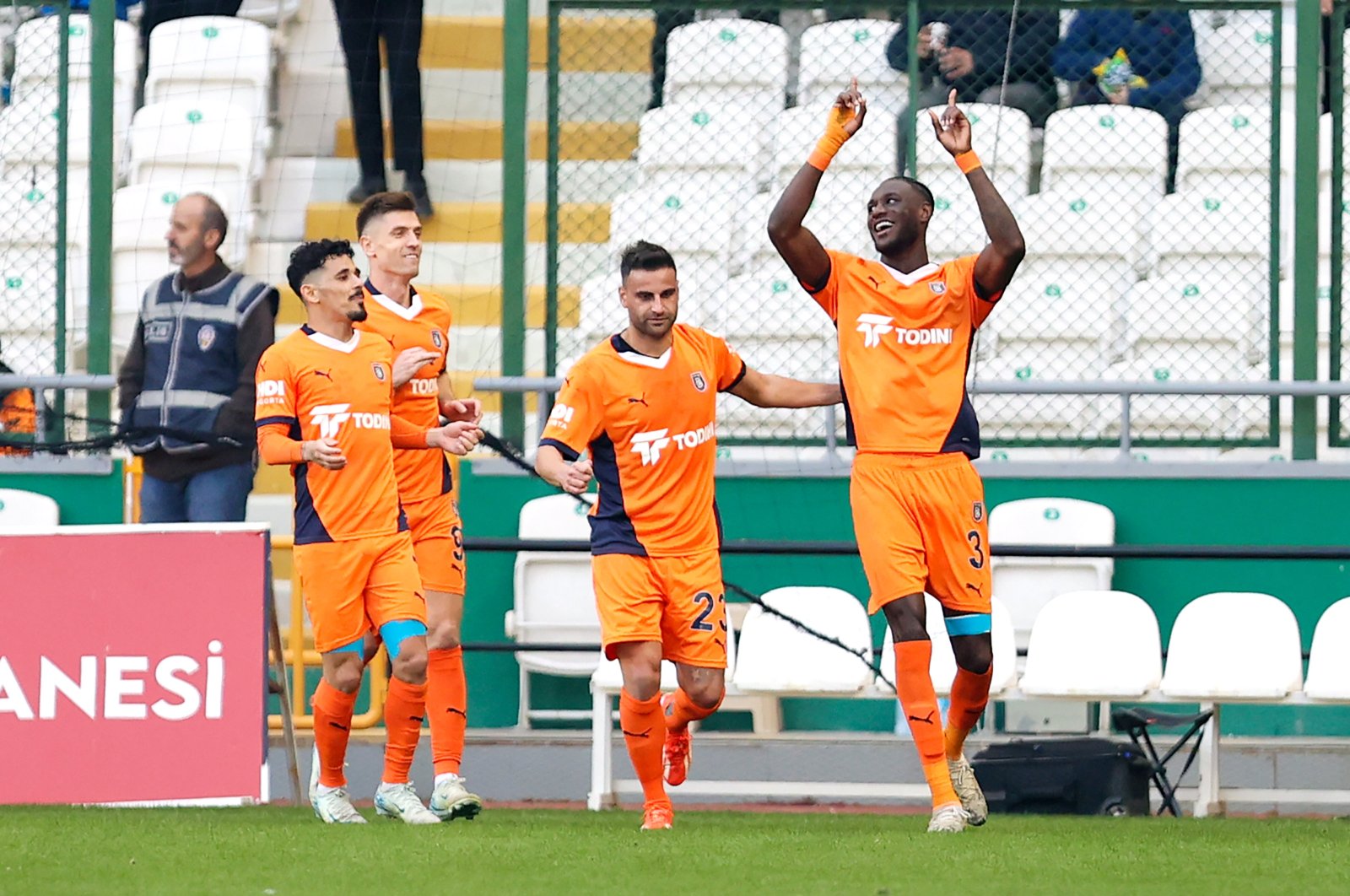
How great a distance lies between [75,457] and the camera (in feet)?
33.5

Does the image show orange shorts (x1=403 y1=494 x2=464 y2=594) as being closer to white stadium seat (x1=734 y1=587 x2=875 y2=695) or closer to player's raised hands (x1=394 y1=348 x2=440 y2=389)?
player's raised hands (x1=394 y1=348 x2=440 y2=389)

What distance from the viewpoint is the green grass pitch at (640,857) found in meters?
5.48

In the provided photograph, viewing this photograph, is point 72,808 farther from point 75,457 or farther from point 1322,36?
point 1322,36

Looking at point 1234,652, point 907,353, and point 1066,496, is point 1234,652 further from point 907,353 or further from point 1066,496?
point 907,353

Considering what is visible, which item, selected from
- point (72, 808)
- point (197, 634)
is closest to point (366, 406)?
point (197, 634)

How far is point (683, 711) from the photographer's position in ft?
23.9

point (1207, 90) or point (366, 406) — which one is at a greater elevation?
point (1207, 90)

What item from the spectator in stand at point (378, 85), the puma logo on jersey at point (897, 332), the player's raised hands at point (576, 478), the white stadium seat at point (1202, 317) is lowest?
the player's raised hands at point (576, 478)

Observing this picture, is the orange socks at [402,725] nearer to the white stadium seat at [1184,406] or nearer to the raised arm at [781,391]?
the raised arm at [781,391]

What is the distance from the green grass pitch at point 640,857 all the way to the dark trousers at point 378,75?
4743 mm

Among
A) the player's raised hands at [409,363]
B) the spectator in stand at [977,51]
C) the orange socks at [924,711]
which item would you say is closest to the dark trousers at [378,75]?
the spectator in stand at [977,51]

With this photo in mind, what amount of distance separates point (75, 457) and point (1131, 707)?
16.3 feet

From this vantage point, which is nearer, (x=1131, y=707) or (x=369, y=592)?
(x=369, y=592)

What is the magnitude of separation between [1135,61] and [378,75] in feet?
12.6
